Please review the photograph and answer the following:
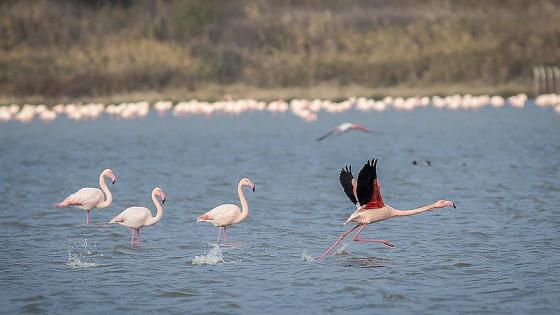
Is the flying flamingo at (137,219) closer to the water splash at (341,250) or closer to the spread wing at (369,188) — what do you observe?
the water splash at (341,250)

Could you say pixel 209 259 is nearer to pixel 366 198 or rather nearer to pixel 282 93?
pixel 366 198

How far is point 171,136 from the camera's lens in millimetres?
32344

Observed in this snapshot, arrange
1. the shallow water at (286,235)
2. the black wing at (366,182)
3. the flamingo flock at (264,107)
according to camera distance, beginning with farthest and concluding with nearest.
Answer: the flamingo flock at (264,107) < the black wing at (366,182) < the shallow water at (286,235)

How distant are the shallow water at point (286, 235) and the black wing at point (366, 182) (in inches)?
28.2

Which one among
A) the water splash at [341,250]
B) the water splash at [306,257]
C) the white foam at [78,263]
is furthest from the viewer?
the water splash at [341,250]

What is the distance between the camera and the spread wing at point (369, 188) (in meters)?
10.1

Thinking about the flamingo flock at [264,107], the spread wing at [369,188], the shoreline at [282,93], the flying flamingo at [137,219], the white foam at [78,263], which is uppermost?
the shoreline at [282,93]

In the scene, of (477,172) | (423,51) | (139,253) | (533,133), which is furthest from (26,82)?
(139,253)

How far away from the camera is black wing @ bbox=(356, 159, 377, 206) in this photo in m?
Answer: 10.1

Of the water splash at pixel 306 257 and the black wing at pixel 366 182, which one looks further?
the water splash at pixel 306 257

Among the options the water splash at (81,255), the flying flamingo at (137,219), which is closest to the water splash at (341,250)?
the flying flamingo at (137,219)

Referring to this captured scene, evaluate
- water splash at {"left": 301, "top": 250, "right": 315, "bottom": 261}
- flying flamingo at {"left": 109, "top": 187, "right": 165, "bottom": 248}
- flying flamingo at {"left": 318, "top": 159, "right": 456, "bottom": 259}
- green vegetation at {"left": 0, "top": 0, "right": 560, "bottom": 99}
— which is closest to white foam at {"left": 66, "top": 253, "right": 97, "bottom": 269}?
flying flamingo at {"left": 109, "top": 187, "right": 165, "bottom": 248}

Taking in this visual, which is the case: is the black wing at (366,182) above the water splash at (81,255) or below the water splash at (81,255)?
above

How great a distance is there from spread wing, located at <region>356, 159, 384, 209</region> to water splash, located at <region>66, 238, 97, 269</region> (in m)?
2.91
